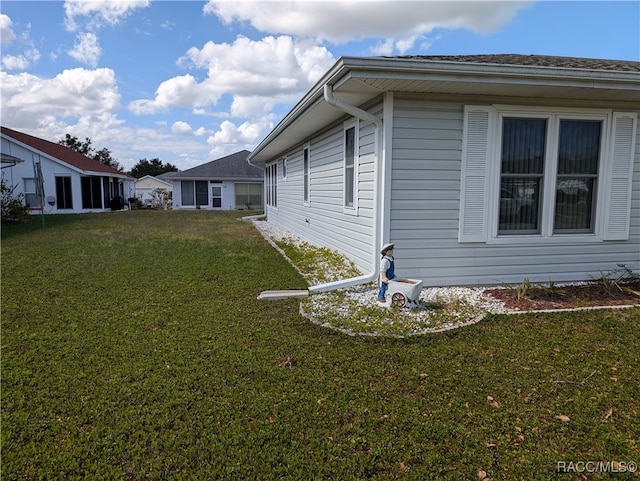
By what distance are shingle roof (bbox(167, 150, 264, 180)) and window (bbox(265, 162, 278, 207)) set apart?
34.2 ft

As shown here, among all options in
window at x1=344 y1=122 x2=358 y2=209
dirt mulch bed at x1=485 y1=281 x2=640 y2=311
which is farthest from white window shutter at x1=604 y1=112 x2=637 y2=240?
window at x1=344 y1=122 x2=358 y2=209

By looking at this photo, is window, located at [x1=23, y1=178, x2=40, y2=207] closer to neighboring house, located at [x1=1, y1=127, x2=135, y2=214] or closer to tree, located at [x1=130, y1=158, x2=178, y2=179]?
neighboring house, located at [x1=1, y1=127, x2=135, y2=214]

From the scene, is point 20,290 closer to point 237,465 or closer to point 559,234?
point 237,465

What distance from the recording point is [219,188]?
3052 cm

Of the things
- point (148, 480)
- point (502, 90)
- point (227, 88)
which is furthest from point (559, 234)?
point (227, 88)

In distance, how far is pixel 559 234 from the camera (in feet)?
19.8

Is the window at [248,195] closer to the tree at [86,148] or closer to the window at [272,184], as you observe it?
the window at [272,184]

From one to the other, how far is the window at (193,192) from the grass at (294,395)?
86.3ft

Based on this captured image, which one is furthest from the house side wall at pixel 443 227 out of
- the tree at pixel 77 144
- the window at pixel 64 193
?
the tree at pixel 77 144

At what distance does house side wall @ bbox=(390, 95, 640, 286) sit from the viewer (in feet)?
18.2

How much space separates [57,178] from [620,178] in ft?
83.7

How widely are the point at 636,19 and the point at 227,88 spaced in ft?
58.5

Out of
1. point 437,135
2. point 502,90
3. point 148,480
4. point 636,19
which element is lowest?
point 148,480

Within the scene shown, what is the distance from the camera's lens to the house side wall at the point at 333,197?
20.9 feet
